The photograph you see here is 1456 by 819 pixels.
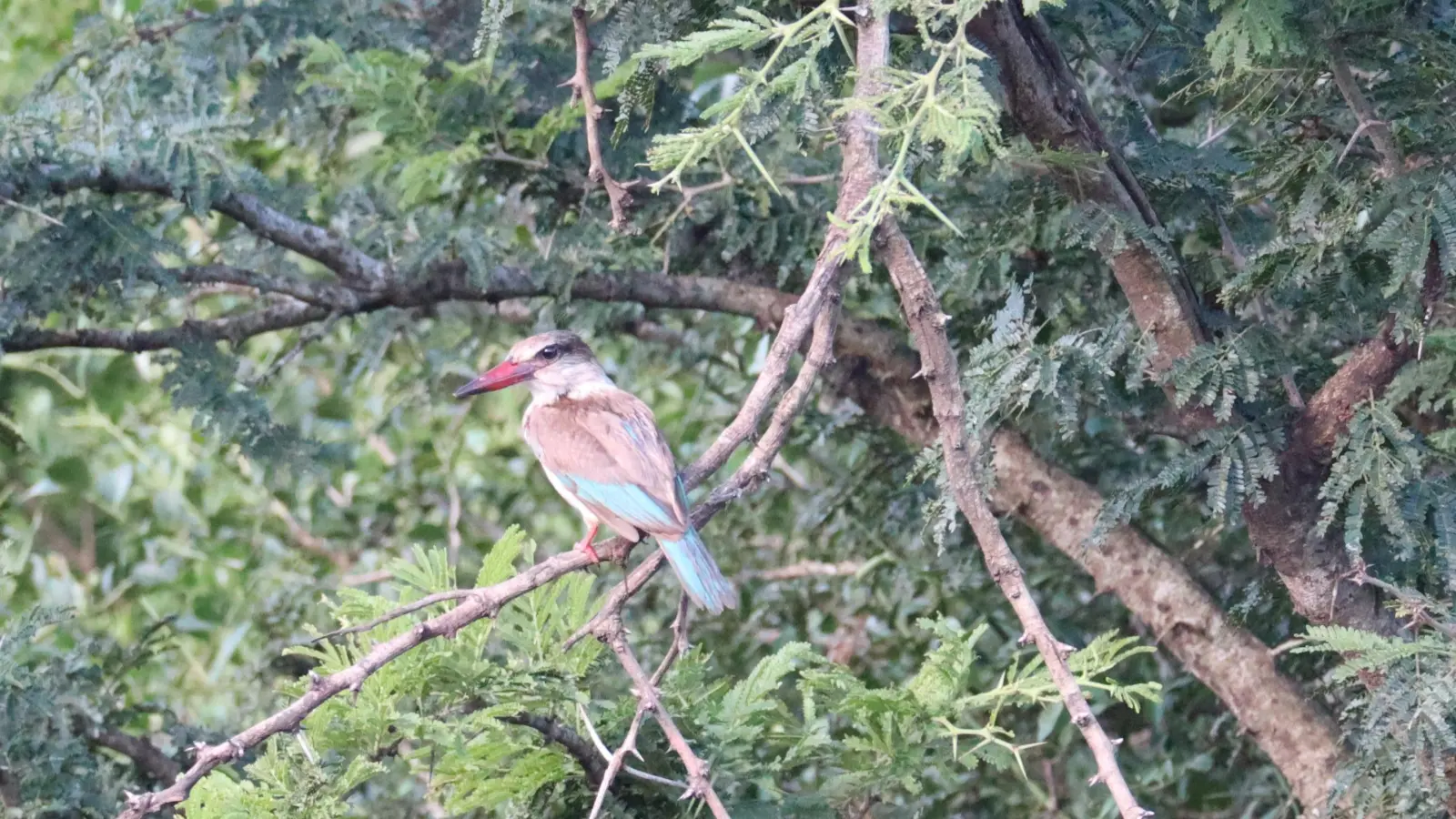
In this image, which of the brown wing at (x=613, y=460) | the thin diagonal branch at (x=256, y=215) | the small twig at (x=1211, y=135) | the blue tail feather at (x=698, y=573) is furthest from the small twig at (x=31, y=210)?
the small twig at (x=1211, y=135)

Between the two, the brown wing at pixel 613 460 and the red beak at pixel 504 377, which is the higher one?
the red beak at pixel 504 377

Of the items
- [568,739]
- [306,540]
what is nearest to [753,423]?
[568,739]

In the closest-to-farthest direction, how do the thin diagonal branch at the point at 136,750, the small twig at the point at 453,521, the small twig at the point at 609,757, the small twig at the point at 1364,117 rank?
the small twig at the point at 609,757
the small twig at the point at 1364,117
the thin diagonal branch at the point at 136,750
the small twig at the point at 453,521

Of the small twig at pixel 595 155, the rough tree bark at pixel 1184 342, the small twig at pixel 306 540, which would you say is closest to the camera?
the small twig at pixel 595 155

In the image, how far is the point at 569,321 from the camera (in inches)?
169

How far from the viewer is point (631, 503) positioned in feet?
10.5

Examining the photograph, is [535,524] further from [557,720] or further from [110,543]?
[557,720]

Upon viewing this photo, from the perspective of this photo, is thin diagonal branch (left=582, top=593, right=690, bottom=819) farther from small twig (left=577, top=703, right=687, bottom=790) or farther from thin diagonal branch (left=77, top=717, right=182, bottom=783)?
thin diagonal branch (left=77, top=717, right=182, bottom=783)

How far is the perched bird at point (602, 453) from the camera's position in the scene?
3086 millimetres

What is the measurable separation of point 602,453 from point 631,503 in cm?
39

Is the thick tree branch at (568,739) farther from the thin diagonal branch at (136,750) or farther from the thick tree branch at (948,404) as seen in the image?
the thin diagonal branch at (136,750)

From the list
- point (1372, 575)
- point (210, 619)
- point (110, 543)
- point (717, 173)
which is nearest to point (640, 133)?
point (717, 173)

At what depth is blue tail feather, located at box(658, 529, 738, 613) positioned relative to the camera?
117 inches

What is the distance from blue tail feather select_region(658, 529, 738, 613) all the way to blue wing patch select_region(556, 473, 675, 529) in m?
0.06
